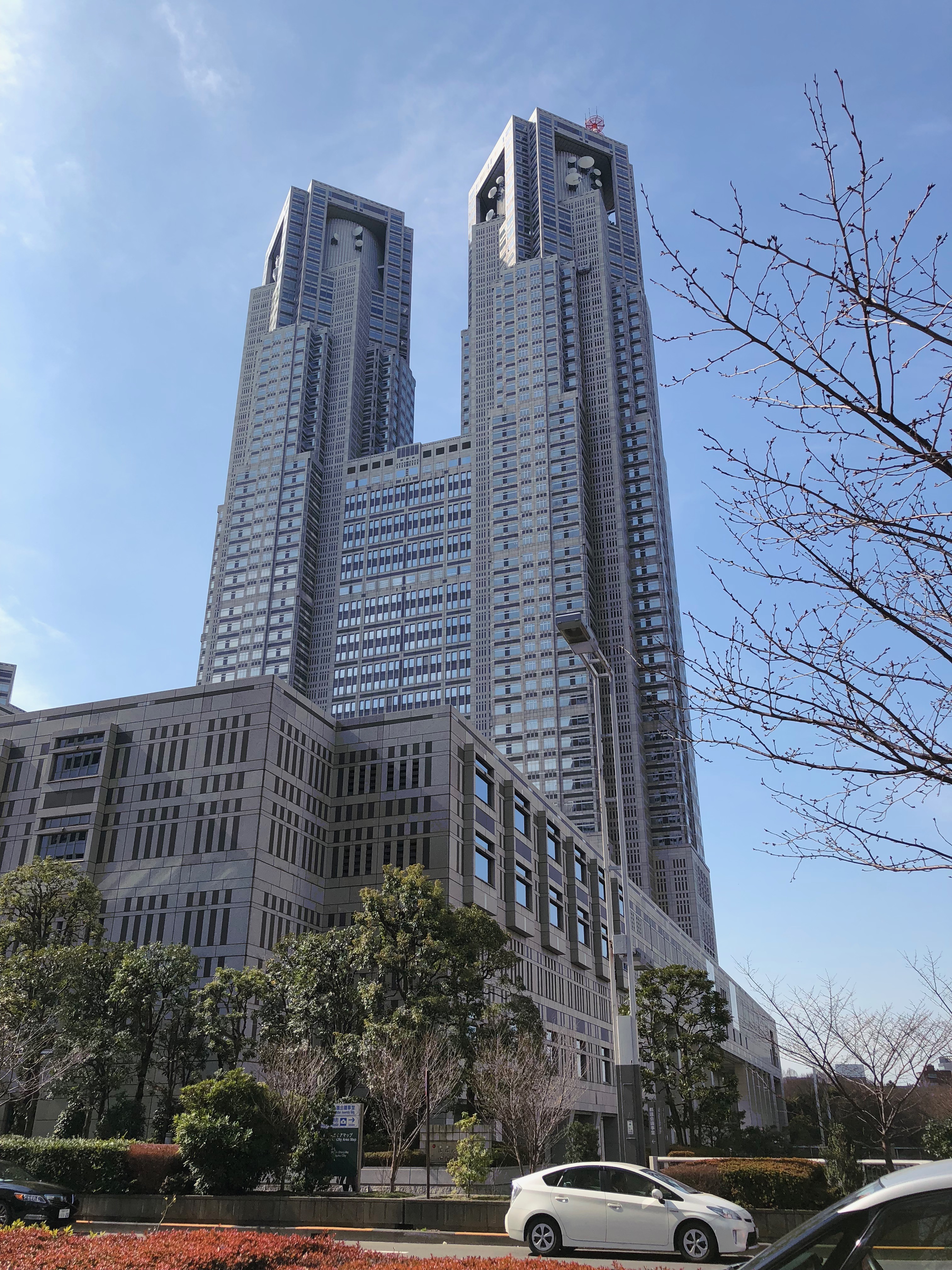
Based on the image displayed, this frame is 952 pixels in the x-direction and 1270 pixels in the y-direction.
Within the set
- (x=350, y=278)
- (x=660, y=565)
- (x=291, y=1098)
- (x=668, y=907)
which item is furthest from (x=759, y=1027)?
(x=350, y=278)

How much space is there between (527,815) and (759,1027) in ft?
300

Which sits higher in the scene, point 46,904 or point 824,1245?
point 46,904

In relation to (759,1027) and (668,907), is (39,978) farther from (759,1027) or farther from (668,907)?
(759,1027)

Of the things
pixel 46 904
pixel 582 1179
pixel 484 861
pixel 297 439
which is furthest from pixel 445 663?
pixel 582 1179

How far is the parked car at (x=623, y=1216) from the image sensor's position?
15.1 meters

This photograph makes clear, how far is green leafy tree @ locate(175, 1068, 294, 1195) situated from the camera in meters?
23.2

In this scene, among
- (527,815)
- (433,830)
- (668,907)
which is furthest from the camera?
(668,907)

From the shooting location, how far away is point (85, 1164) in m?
24.7

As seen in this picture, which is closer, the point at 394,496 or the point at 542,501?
the point at 542,501

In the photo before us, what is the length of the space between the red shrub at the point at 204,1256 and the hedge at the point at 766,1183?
9.54 meters

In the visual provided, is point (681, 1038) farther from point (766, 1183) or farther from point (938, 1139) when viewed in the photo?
point (766, 1183)

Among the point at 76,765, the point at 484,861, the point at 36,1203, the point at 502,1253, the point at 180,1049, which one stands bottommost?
the point at 502,1253

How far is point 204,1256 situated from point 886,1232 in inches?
324

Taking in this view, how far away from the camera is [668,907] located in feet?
Answer: 433
